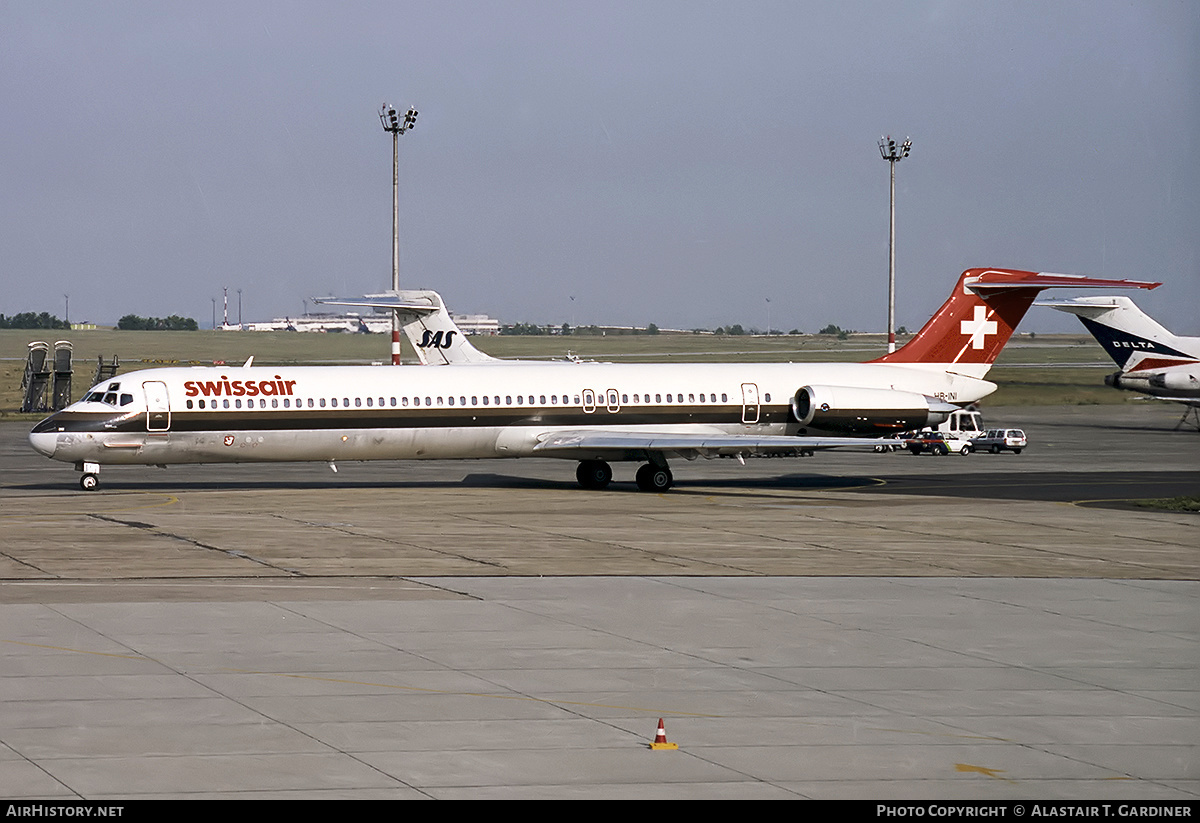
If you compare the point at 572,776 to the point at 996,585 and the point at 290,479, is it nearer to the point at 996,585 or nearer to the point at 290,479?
the point at 996,585

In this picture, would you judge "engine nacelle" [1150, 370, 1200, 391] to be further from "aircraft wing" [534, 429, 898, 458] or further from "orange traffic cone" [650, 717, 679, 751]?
"orange traffic cone" [650, 717, 679, 751]

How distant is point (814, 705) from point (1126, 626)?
250 inches

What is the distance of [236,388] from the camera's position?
1388 inches

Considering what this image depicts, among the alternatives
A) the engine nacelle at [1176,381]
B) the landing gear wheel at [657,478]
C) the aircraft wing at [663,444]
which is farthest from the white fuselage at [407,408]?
the engine nacelle at [1176,381]

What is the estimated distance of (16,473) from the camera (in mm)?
42656

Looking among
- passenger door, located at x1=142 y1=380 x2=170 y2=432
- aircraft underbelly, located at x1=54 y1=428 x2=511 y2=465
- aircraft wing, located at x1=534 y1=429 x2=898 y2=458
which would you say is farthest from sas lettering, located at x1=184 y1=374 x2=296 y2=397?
aircraft wing, located at x1=534 y1=429 x2=898 y2=458

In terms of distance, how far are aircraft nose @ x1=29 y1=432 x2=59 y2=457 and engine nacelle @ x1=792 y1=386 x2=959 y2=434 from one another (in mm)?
18743

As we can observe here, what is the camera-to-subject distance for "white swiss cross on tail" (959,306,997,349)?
135 feet

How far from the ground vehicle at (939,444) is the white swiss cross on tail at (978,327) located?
42.3 ft

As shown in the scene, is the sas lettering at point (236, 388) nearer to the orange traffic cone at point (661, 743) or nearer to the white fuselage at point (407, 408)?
the white fuselage at point (407, 408)

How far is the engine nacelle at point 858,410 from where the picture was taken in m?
38.5

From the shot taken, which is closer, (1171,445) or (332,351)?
(1171,445)

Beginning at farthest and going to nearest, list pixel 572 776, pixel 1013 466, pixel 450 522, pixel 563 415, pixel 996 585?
pixel 1013 466, pixel 563 415, pixel 450 522, pixel 996 585, pixel 572 776
